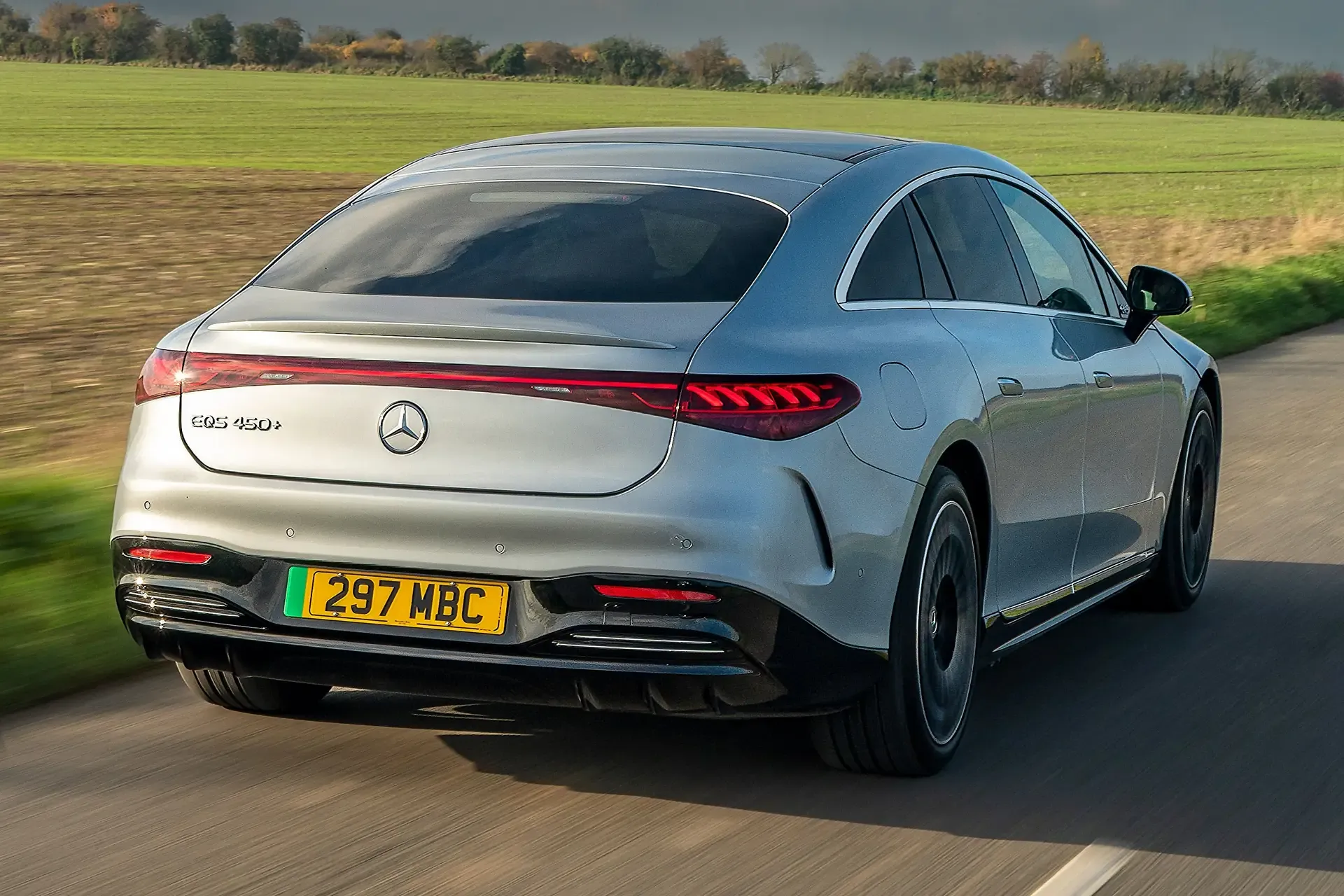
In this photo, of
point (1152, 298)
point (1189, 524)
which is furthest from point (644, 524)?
point (1189, 524)

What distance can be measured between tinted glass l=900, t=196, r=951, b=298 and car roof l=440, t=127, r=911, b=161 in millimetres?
212

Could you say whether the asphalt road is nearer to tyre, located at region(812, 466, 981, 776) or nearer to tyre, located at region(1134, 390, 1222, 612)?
tyre, located at region(812, 466, 981, 776)

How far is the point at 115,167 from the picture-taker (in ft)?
122

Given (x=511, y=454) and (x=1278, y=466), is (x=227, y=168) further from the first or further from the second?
(x=511, y=454)

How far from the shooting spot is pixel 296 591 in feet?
14.5

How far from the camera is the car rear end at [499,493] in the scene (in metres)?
4.20

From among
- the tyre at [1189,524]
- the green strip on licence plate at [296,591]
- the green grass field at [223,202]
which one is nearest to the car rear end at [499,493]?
the green strip on licence plate at [296,591]

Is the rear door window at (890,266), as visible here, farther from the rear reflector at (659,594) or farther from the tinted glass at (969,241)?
the rear reflector at (659,594)

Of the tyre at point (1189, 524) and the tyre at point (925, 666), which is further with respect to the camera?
the tyre at point (1189, 524)

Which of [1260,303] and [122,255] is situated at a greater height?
[1260,303]

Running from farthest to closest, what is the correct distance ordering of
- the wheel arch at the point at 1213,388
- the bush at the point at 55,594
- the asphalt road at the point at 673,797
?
the wheel arch at the point at 1213,388
the bush at the point at 55,594
the asphalt road at the point at 673,797

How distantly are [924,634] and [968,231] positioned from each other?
4.54ft

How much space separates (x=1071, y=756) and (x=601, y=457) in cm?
170

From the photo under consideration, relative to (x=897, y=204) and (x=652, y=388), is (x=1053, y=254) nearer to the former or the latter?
(x=897, y=204)
